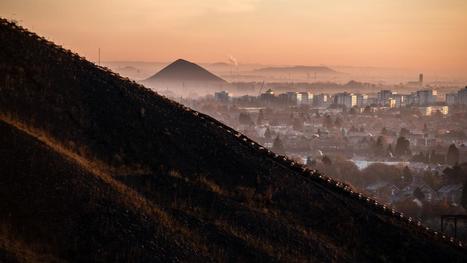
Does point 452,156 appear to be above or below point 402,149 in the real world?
above

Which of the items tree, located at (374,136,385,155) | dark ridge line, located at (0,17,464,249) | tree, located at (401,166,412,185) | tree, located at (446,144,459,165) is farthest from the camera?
tree, located at (374,136,385,155)

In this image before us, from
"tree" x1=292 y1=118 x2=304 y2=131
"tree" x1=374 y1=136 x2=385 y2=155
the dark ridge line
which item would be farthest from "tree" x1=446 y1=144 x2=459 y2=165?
the dark ridge line

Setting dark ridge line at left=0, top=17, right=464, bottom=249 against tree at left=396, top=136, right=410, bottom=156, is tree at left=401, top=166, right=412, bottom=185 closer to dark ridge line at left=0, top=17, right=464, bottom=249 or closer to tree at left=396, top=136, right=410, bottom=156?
tree at left=396, top=136, right=410, bottom=156

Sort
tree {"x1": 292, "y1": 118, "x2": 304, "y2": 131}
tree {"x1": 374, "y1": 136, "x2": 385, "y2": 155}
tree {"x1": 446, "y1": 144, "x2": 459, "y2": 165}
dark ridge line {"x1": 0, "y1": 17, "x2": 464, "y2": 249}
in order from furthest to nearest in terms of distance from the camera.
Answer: tree {"x1": 292, "y1": 118, "x2": 304, "y2": 131}, tree {"x1": 374, "y1": 136, "x2": 385, "y2": 155}, tree {"x1": 446, "y1": 144, "x2": 459, "y2": 165}, dark ridge line {"x1": 0, "y1": 17, "x2": 464, "y2": 249}

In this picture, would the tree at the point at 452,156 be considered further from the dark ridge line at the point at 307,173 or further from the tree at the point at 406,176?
the dark ridge line at the point at 307,173

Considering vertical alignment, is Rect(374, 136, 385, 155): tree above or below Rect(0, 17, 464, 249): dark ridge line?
below

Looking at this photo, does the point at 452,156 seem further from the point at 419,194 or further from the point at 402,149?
the point at 419,194

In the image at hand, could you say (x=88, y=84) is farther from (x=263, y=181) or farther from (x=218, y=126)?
(x=263, y=181)

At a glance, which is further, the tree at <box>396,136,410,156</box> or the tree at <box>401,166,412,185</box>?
the tree at <box>396,136,410,156</box>

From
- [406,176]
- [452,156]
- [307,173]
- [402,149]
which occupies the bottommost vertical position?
[402,149]

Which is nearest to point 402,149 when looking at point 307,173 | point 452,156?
point 452,156

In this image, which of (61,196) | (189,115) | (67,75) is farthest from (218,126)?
(61,196)
